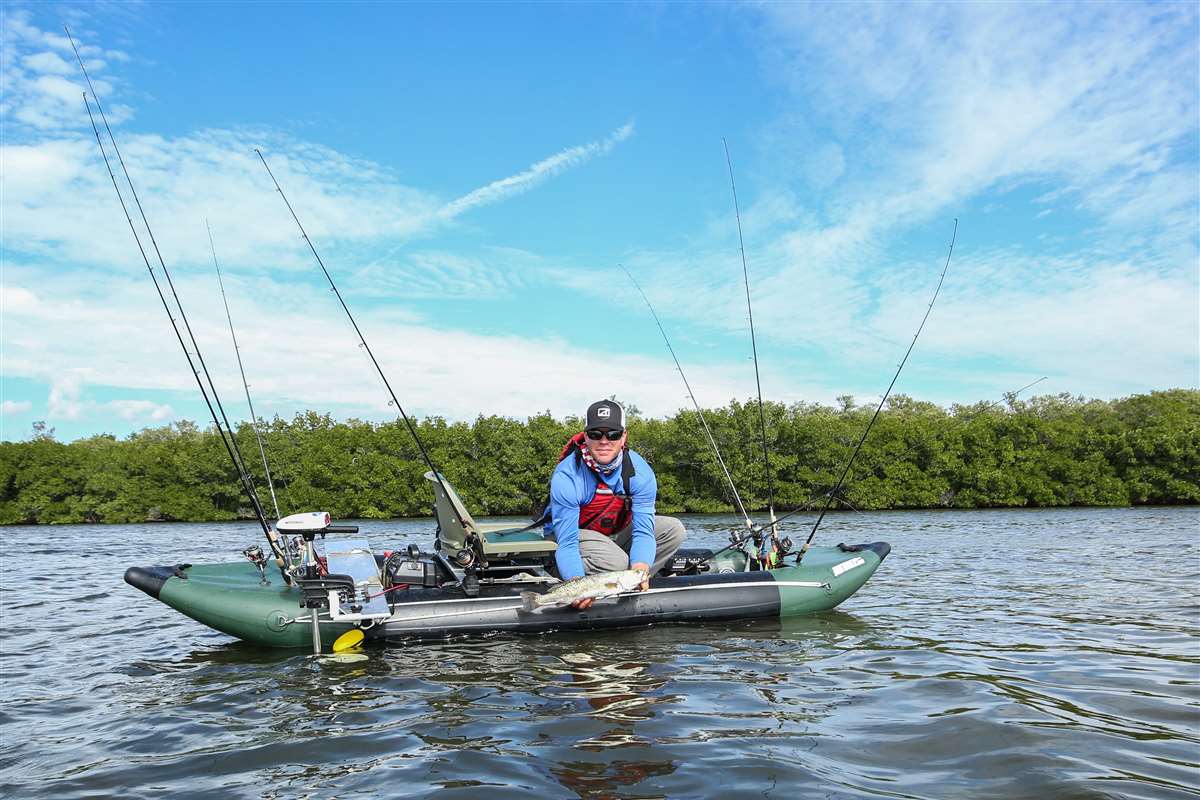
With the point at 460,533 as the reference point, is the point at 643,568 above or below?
below

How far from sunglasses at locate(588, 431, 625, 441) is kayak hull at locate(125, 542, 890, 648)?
1.59 m

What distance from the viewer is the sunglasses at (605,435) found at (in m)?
7.32

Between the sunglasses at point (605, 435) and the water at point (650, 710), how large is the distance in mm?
1897

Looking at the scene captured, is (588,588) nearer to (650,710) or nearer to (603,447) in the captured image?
(603,447)

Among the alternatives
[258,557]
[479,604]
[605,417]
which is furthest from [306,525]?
[605,417]

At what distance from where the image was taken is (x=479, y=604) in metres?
7.69

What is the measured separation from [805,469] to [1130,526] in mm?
29862

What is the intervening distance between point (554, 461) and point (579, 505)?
48755 millimetres

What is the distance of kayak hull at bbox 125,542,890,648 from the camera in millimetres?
7355

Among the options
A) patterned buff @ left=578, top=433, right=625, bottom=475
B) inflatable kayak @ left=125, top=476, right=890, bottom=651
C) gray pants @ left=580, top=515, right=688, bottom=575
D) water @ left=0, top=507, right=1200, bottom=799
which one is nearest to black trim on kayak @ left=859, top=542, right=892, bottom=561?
inflatable kayak @ left=125, top=476, right=890, bottom=651

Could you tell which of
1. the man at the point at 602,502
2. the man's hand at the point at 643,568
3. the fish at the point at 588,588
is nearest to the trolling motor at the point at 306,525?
the fish at the point at 588,588

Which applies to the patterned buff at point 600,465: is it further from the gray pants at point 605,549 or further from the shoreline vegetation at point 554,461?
the shoreline vegetation at point 554,461

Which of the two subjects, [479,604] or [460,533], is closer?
[479,604]

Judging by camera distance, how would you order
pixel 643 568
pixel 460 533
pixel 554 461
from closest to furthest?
pixel 643 568
pixel 460 533
pixel 554 461
